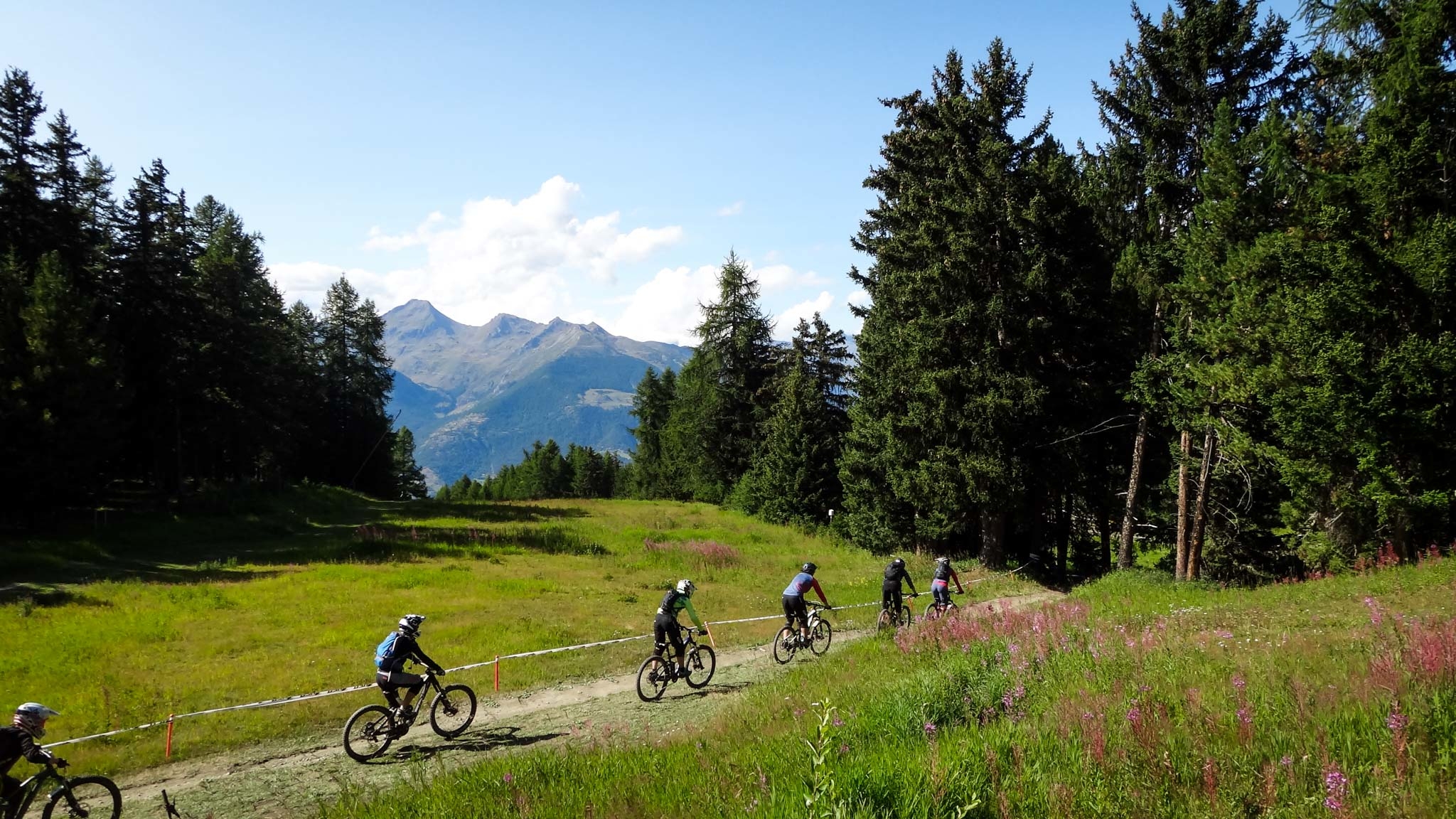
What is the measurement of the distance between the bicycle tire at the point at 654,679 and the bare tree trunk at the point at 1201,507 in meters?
17.4

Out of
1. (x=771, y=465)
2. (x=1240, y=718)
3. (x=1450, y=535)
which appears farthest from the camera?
(x=771, y=465)

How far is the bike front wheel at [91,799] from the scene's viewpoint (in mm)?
9039

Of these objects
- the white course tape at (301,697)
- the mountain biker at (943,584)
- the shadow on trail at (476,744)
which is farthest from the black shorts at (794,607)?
the shadow on trail at (476,744)

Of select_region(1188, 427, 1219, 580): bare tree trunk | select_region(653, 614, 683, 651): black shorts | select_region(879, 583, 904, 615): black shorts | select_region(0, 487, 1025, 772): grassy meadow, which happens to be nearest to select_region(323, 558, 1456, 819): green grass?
select_region(653, 614, 683, 651): black shorts

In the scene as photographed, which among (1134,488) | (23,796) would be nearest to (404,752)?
(23,796)

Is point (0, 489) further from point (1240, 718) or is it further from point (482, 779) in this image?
point (1240, 718)

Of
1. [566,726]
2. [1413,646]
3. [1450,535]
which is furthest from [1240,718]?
[1450,535]

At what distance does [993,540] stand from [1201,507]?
909 centimetres

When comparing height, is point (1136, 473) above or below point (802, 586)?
above

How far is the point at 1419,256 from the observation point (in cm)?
1490

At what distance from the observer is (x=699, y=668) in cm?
1545

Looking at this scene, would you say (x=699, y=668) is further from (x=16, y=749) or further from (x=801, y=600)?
(x=16, y=749)

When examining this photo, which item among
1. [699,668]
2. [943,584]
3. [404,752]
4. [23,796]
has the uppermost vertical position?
[943,584]

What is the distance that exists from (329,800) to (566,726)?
4.06m
